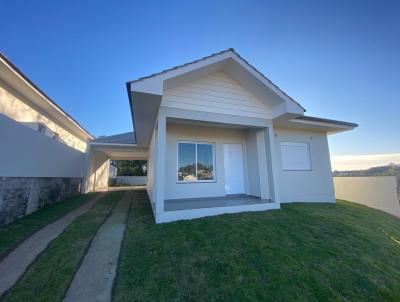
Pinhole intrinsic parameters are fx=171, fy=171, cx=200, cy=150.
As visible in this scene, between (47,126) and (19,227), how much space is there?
5826 mm

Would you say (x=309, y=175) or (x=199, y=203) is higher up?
(x=309, y=175)

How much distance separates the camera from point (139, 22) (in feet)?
27.1

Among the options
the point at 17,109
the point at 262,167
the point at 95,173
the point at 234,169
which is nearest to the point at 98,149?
the point at 95,173

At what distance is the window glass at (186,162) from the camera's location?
24.0 feet

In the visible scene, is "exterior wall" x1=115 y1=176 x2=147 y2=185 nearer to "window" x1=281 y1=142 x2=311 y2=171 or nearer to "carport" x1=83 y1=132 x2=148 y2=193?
"carport" x1=83 y1=132 x2=148 y2=193

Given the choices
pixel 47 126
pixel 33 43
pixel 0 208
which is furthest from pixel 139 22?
pixel 0 208

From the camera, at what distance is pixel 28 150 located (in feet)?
20.1

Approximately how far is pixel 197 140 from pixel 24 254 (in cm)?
601

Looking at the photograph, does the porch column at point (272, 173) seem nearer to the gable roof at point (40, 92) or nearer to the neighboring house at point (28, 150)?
the neighboring house at point (28, 150)

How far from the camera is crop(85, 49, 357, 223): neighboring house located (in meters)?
5.29

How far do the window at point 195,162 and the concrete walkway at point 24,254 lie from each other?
4190 mm

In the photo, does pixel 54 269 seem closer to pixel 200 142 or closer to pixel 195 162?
pixel 195 162

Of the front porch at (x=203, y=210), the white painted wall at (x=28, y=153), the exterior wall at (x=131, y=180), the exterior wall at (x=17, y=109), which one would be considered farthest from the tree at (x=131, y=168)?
the front porch at (x=203, y=210)

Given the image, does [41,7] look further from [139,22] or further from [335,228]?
[335,228]
